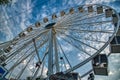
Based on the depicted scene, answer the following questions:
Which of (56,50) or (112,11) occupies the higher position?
(112,11)

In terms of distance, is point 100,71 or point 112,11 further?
point 112,11

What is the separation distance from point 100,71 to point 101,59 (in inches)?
40.0

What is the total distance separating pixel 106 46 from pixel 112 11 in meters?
7.24

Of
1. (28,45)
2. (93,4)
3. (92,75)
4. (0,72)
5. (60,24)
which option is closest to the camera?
(0,72)

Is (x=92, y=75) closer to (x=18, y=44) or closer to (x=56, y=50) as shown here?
(x=56, y=50)

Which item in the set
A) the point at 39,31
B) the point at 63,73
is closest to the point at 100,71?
the point at 63,73

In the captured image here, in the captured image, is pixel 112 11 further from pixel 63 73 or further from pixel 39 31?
pixel 63 73

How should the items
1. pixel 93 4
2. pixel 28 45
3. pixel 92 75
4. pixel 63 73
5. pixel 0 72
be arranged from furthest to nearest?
pixel 93 4
pixel 28 45
pixel 92 75
pixel 0 72
pixel 63 73

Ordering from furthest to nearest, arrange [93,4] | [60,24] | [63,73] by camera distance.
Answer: [93,4] → [60,24] → [63,73]

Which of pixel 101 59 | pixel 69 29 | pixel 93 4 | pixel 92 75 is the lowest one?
pixel 92 75

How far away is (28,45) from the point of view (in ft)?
81.2

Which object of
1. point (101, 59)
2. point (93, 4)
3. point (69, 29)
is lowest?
point (101, 59)

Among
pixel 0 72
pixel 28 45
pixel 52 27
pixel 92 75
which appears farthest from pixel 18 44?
pixel 92 75

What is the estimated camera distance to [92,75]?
2289 cm
